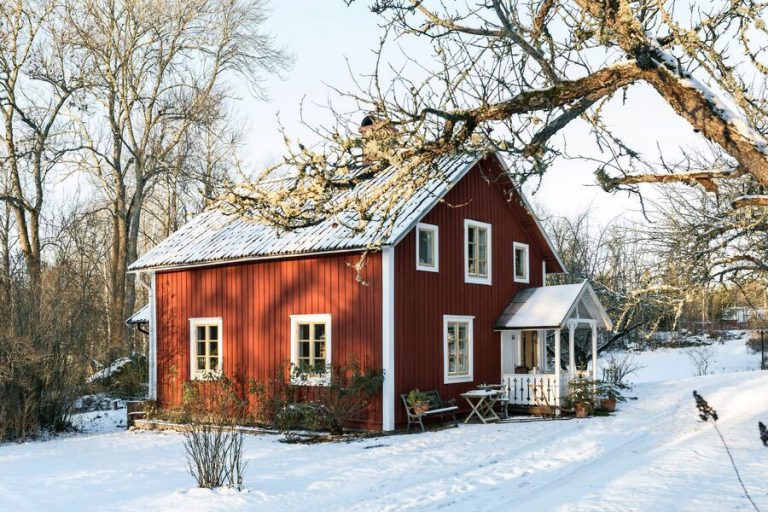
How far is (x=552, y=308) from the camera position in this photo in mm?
19141

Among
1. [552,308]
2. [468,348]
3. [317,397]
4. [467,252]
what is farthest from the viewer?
[552,308]

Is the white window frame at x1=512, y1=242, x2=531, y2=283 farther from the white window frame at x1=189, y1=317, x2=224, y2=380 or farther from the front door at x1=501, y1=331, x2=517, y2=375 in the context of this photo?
the white window frame at x1=189, y1=317, x2=224, y2=380

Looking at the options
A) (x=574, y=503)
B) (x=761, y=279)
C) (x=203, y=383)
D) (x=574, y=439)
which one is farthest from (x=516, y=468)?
(x=203, y=383)

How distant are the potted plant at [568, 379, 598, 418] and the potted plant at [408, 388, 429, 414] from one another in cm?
403

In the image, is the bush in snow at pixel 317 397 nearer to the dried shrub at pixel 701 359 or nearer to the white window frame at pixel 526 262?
the white window frame at pixel 526 262

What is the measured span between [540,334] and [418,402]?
236 inches

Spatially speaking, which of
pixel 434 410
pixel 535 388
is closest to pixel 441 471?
pixel 434 410

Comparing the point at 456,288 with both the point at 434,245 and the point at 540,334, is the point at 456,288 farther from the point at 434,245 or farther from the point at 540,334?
the point at 540,334

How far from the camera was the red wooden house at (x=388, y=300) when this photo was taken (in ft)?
53.6

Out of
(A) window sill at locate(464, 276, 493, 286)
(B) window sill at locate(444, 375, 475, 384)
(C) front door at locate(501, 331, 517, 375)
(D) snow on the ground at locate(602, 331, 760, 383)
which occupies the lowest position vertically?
(D) snow on the ground at locate(602, 331, 760, 383)

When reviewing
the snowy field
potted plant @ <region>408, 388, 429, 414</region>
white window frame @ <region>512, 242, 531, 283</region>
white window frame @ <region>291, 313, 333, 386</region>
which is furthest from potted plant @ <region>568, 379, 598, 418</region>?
white window frame @ <region>291, 313, 333, 386</region>

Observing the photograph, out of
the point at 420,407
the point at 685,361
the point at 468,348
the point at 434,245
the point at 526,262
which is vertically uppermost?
the point at 434,245

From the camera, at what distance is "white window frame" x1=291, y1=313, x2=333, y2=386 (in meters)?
16.6

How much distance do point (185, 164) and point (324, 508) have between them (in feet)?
87.0
